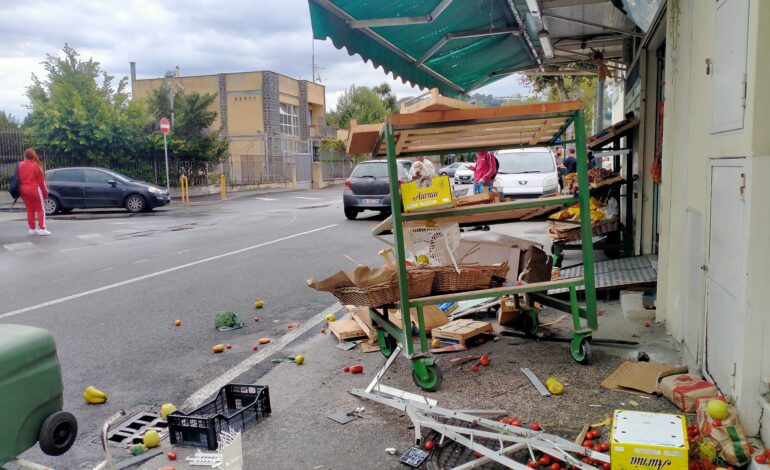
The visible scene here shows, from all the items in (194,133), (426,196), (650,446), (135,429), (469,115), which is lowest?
(135,429)

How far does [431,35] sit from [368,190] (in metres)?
8.45

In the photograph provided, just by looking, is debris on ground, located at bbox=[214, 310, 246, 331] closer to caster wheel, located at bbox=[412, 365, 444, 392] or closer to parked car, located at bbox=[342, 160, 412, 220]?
caster wheel, located at bbox=[412, 365, 444, 392]

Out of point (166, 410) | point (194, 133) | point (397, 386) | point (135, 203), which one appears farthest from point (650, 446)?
point (194, 133)

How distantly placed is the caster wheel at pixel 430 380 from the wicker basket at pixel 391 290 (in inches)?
21.3

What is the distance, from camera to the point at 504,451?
3.09 meters

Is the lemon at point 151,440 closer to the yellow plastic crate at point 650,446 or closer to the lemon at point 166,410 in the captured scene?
the lemon at point 166,410

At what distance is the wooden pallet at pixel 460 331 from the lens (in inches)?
200

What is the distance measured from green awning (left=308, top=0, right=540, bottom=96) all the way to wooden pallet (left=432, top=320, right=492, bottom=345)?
3540 millimetres

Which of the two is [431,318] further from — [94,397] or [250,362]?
[94,397]

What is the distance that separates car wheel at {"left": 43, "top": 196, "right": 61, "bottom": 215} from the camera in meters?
19.8

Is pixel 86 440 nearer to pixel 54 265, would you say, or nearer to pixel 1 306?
pixel 1 306

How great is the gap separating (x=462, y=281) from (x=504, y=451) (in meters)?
1.60

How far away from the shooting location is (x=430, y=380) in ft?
13.8

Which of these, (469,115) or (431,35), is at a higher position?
(431,35)
